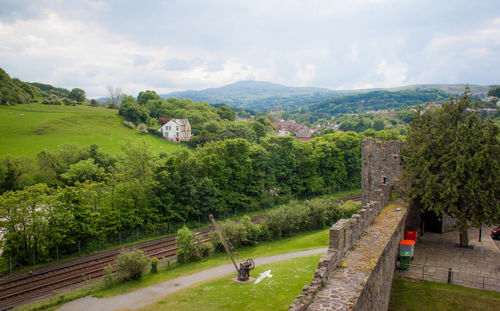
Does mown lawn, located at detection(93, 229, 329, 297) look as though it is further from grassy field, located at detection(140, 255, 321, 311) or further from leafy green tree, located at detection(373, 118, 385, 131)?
leafy green tree, located at detection(373, 118, 385, 131)

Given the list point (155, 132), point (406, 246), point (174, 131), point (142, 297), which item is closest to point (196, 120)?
point (174, 131)

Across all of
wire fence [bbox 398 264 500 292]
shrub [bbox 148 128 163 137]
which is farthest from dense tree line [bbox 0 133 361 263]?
shrub [bbox 148 128 163 137]

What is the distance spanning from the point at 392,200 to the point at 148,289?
16.8 metres

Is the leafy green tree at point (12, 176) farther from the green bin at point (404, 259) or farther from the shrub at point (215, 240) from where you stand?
the green bin at point (404, 259)

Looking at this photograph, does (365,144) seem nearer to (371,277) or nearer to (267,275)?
(267,275)

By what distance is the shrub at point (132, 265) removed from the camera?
20859 millimetres

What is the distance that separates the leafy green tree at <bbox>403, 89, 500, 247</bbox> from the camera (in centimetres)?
1609

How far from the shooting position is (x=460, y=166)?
16.2 meters

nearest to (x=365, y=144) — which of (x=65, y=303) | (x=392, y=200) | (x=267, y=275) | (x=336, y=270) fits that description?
(x=392, y=200)

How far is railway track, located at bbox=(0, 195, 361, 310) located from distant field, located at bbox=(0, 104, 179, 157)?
2018 cm

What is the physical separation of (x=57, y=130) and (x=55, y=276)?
47353mm

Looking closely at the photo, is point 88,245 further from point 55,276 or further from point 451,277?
point 451,277

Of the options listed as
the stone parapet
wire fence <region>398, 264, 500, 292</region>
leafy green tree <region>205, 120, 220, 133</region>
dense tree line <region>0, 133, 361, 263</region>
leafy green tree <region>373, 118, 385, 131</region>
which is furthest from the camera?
leafy green tree <region>373, 118, 385, 131</region>

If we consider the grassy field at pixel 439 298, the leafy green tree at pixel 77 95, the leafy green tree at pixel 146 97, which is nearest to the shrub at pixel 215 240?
the grassy field at pixel 439 298
